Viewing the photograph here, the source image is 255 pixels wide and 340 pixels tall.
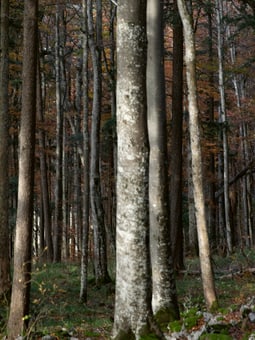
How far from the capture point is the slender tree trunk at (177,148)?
13.2 meters

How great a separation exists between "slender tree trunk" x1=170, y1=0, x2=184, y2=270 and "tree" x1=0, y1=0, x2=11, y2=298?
4604 mm

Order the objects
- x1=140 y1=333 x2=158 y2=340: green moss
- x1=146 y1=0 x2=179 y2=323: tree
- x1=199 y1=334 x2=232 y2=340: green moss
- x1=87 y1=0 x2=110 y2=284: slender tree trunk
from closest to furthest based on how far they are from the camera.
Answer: x1=140 y1=333 x2=158 y2=340: green moss, x1=199 y1=334 x2=232 y2=340: green moss, x1=146 y1=0 x2=179 y2=323: tree, x1=87 y1=0 x2=110 y2=284: slender tree trunk

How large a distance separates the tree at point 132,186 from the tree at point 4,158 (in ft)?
19.4

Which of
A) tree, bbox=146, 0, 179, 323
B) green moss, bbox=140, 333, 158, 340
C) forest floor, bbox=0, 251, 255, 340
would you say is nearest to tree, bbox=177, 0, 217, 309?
forest floor, bbox=0, 251, 255, 340

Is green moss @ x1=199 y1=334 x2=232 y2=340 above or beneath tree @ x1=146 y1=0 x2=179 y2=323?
beneath

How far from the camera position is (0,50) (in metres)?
11.6

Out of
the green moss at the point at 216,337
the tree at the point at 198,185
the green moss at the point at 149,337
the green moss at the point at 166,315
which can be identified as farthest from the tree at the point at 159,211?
the green moss at the point at 149,337

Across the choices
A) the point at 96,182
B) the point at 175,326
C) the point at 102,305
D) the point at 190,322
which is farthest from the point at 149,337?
the point at 96,182

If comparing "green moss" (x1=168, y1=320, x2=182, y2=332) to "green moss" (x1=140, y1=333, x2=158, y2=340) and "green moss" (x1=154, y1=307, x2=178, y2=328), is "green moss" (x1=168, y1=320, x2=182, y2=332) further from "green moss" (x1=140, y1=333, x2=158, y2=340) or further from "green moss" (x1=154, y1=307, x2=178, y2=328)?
"green moss" (x1=140, y1=333, x2=158, y2=340)

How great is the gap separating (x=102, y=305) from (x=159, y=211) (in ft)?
15.9

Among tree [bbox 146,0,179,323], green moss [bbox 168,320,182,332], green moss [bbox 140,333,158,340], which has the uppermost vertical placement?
tree [bbox 146,0,179,323]

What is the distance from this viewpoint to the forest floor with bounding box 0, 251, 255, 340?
6.75 meters

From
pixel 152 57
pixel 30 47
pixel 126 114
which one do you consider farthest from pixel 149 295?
pixel 30 47

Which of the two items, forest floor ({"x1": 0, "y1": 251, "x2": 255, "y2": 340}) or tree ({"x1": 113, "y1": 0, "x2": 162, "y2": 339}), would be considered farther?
forest floor ({"x1": 0, "y1": 251, "x2": 255, "y2": 340})
